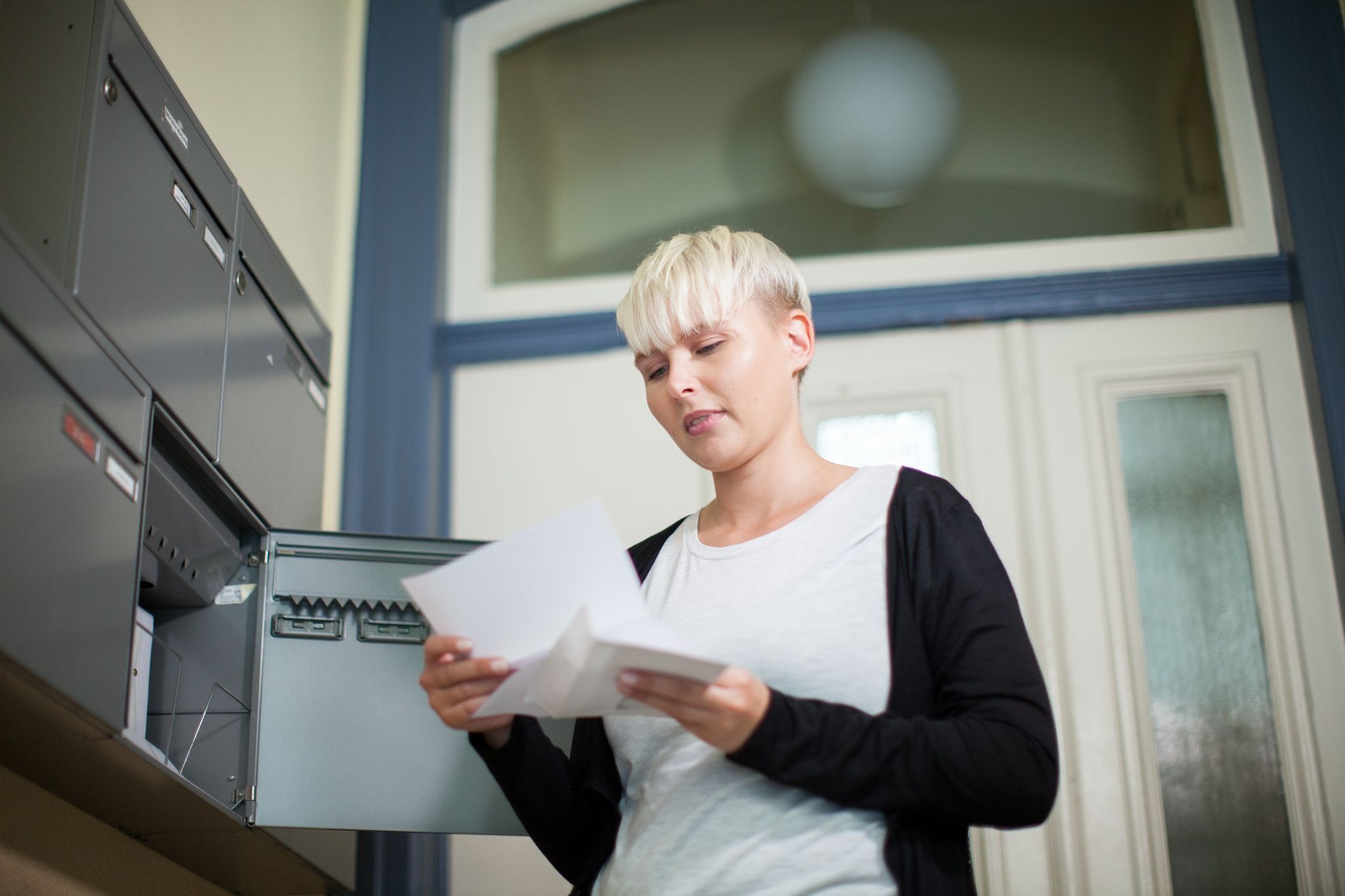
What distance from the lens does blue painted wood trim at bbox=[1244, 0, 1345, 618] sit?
2049 millimetres

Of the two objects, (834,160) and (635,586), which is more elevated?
(834,160)

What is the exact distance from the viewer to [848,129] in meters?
2.43

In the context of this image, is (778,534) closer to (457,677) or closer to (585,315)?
(457,677)

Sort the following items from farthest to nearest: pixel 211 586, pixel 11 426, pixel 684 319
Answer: pixel 211 586 → pixel 684 319 → pixel 11 426

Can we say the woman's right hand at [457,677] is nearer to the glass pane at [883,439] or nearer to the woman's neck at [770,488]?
the woman's neck at [770,488]

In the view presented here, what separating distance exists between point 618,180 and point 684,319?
130 centimetres

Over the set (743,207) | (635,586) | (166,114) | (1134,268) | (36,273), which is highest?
(743,207)

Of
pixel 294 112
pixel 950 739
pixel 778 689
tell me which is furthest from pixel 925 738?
pixel 294 112

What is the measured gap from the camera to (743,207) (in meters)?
2.47

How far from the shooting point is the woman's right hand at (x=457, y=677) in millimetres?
1063

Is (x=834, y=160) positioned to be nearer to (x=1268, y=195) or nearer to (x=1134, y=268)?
(x=1134, y=268)

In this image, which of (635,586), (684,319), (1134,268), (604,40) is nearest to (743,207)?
(604,40)

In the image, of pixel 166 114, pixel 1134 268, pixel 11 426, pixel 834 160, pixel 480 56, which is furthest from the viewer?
pixel 480 56

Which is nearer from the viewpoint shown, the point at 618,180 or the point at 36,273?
the point at 36,273
